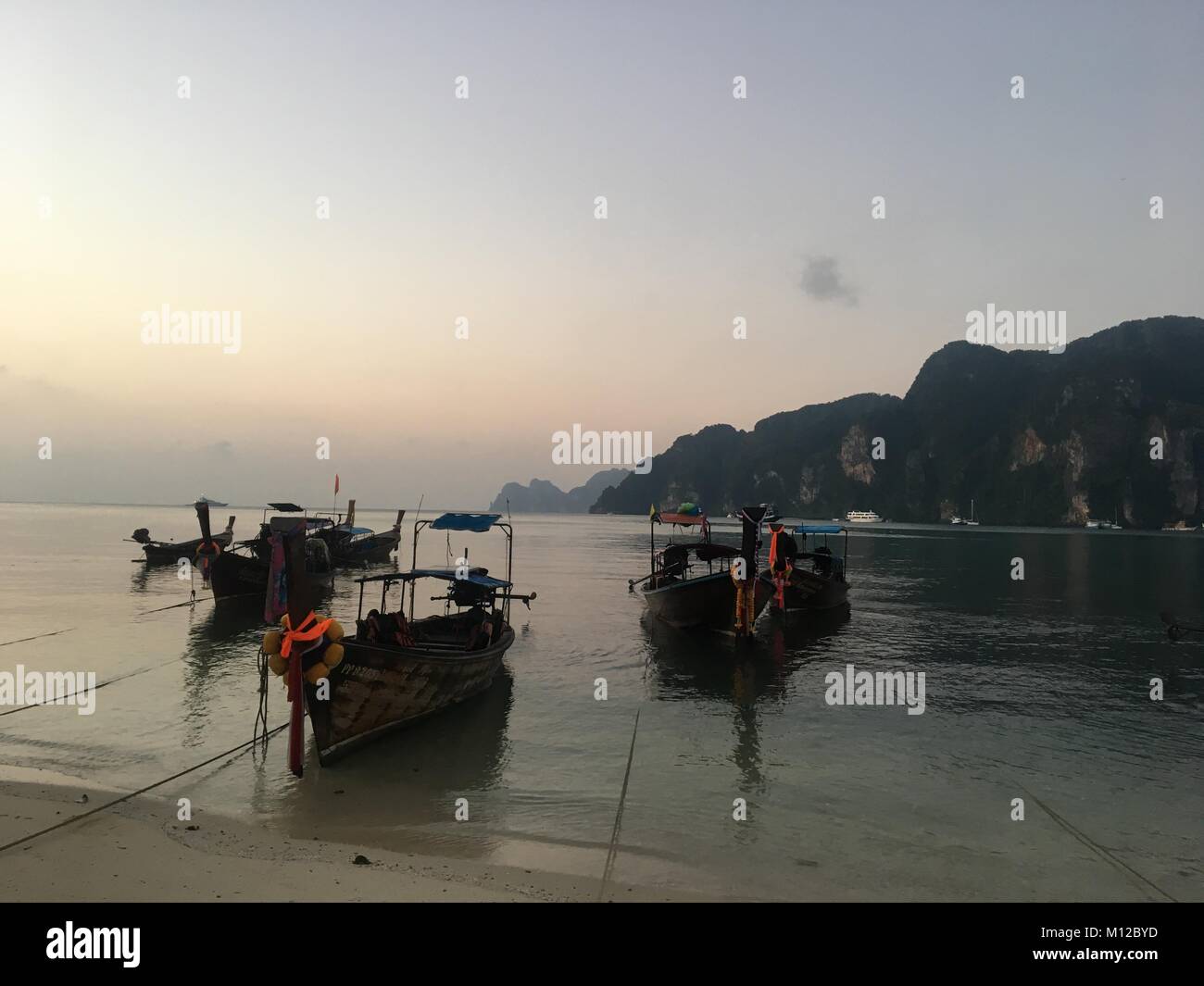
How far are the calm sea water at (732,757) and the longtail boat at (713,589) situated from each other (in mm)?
999

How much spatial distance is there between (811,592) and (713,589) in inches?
357

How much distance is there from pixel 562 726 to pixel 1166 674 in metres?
19.1

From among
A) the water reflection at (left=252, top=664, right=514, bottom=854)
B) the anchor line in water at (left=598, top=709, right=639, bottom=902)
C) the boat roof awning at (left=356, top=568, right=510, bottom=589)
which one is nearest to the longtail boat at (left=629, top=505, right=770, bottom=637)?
the boat roof awning at (left=356, top=568, right=510, bottom=589)

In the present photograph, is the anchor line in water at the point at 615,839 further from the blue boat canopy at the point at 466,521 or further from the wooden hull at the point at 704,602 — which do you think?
the wooden hull at the point at 704,602

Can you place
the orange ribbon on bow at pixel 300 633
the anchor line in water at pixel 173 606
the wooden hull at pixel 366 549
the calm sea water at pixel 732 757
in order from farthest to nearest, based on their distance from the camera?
the wooden hull at pixel 366 549
the anchor line in water at pixel 173 606
the orange ribbon on bow at pixel 300 633
the calm sea water at pixel 732 757

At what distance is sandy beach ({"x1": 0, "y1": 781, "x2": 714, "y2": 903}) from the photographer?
7.24m

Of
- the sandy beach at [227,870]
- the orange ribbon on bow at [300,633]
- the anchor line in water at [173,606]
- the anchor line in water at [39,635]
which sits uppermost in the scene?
the orange ribbon on bow at [300,633]

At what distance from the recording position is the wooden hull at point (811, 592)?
1254 inches

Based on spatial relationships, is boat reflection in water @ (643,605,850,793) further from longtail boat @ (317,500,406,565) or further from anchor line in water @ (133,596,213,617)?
longtail boat @ (317,500,406,565)

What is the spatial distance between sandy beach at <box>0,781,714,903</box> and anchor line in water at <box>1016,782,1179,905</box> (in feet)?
19.3

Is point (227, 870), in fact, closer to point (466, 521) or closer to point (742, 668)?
point (466, 521)

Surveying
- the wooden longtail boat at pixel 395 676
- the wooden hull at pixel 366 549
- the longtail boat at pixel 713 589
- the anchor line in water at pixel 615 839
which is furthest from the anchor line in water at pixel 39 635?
the wooden hull at pixel 366 549
